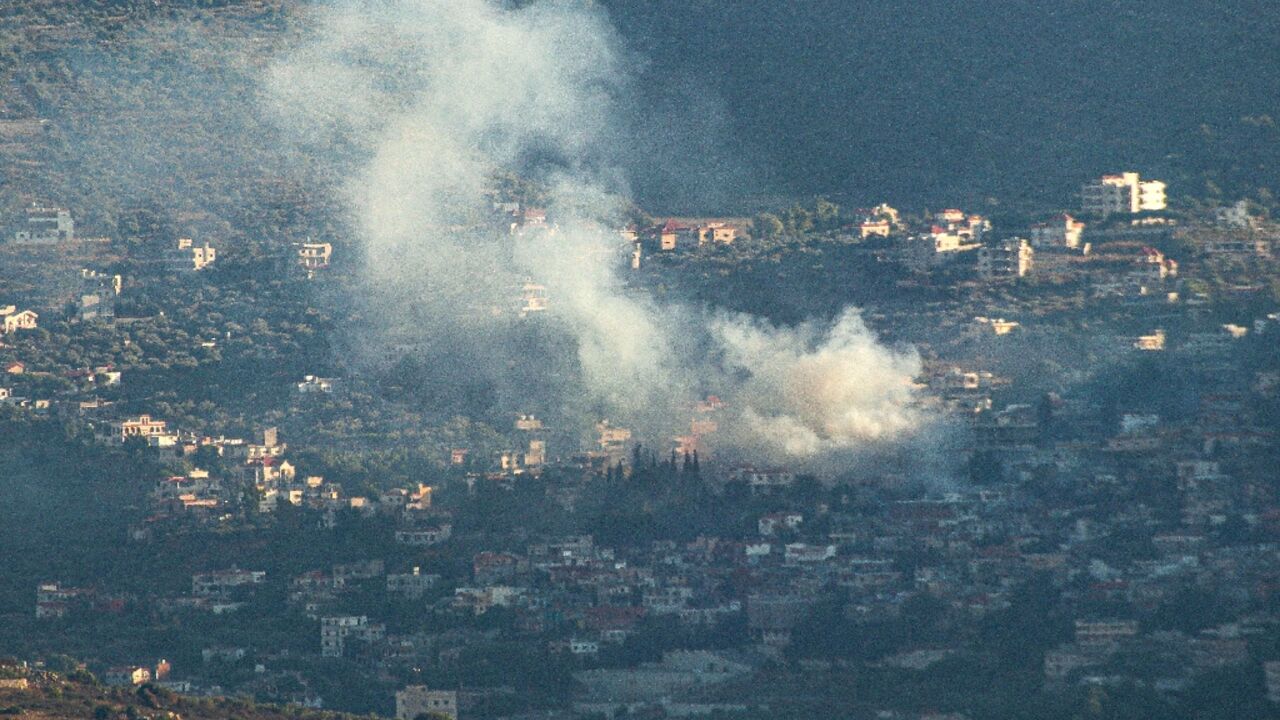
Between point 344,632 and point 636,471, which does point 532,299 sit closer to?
point 636,471

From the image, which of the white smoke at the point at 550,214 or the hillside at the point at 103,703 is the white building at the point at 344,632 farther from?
the white smoke at the point at 550,214

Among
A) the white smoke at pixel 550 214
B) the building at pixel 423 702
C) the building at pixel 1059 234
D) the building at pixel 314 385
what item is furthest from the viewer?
the building at pixel 1059 234

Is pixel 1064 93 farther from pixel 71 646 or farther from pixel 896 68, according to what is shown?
pixel 71 646

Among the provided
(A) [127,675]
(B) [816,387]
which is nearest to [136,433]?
(B) [816,387]

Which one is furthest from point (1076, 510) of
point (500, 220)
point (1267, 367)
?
point (500, 220)

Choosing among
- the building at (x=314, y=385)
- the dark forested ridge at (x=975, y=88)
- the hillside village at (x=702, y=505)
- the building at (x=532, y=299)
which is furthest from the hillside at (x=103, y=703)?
the dark forested ridge at (x=975, y=88)

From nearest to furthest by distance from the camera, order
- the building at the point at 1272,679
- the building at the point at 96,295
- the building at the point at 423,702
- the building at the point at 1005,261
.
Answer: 1. the building at the point at 1272,679
2. the building at the point at 423,702
3. the building at the point at 1005,261
4. the building at the point at 96,295

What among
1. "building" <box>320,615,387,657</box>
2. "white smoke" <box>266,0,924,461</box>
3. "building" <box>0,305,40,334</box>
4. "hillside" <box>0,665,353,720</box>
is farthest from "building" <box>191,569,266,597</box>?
"building" <box>0,305,40,334</box>
